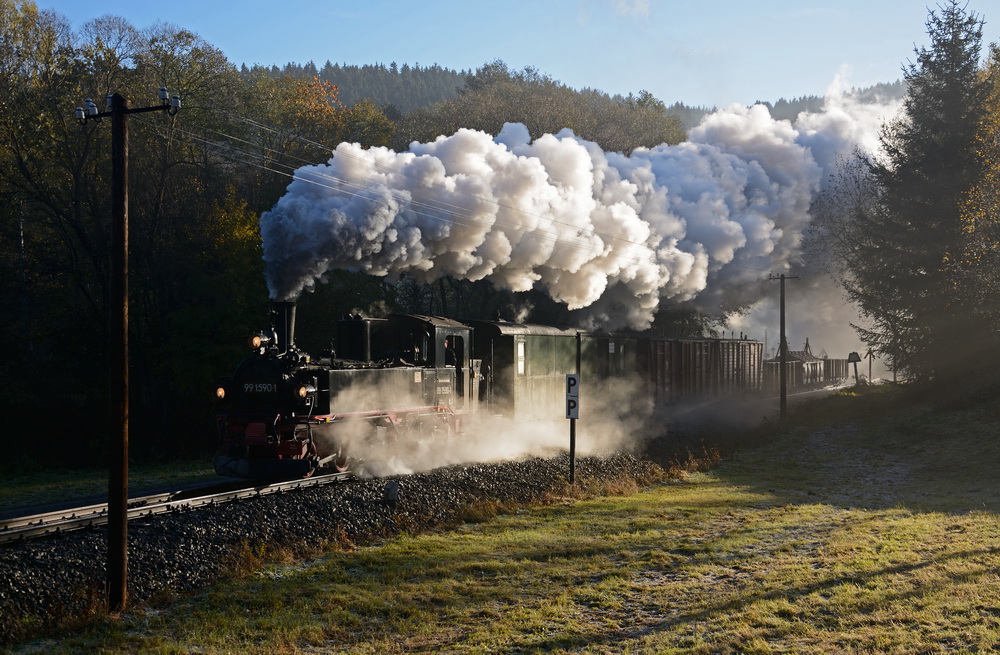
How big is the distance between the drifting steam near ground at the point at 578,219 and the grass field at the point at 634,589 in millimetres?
4587

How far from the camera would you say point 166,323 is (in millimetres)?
27859

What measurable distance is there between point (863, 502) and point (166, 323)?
22.5 metres

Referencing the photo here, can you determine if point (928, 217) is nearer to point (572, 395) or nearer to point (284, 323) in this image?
point (572, 395)

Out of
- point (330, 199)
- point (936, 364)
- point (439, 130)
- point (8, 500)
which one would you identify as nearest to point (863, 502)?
point (330, 199)

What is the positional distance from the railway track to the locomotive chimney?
7.73 ft

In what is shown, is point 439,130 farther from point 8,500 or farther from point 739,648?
point 739,648

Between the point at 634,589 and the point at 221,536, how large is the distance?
209 inches

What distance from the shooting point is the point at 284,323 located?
1409 centimetres

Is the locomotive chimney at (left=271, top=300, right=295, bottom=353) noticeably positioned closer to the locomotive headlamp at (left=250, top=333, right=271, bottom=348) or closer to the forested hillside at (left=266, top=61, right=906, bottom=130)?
the locomotive headlamp at (left=250, top=333, right=271, bottom=348)

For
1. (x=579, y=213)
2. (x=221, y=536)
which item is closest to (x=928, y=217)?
(x=579, y=213)

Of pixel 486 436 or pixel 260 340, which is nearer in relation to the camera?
pixel 260 340

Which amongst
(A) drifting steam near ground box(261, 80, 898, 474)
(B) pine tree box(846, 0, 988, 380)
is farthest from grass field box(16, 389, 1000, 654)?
(B) pine tree box(846, 0, 988, 380)

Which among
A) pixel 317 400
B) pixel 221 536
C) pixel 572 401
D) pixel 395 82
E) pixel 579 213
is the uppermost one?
pixel 395 82

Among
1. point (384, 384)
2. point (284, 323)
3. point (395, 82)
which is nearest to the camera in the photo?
point (284, 323)
